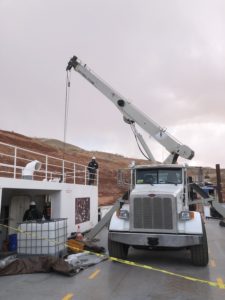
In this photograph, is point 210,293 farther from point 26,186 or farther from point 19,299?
point 26,186

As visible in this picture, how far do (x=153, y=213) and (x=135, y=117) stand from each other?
285 inches

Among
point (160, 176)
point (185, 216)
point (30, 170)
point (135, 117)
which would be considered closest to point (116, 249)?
point (185, 216)

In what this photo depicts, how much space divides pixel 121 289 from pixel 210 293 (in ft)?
6.67

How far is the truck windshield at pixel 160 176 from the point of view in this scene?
12164 millimetres

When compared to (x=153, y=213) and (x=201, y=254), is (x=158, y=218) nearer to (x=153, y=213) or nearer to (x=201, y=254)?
(x=153, y=213)

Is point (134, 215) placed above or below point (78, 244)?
above

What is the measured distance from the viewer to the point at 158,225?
1072 cm

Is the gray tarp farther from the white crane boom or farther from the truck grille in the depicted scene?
the white crane boom

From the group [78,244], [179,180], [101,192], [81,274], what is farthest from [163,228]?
[101,192]

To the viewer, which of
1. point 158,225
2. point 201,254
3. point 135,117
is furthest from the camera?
point 135,117

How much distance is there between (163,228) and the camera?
10.6 metres

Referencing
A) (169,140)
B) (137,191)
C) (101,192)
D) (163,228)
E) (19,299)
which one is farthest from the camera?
(101,192)

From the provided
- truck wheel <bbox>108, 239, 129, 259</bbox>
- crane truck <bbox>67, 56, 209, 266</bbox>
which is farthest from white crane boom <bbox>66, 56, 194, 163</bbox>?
truck wheel <bbox>108, 239, 129, 259</bbox>

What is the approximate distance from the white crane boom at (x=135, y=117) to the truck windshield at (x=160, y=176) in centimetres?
382
